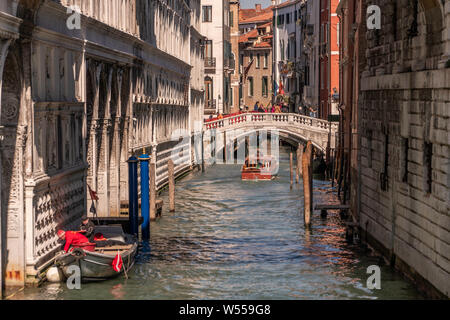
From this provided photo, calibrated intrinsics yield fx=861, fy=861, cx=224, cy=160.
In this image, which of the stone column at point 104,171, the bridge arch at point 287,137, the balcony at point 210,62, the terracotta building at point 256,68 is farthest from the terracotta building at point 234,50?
the stone column at point 104,171

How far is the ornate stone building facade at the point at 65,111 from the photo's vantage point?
15.0m

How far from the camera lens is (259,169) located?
39.2m

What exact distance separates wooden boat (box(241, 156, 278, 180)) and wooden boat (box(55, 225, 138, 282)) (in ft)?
68.4

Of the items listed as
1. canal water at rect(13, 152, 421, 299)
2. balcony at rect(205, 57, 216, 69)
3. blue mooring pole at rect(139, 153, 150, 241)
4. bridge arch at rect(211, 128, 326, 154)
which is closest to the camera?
canal water at rect(13, 152, 421, 299)

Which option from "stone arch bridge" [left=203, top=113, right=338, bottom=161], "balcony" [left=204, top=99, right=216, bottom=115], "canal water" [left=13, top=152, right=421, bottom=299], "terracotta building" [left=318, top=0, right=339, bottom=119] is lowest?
"canal water" [left=13, top=152, right=421, bottom=299]

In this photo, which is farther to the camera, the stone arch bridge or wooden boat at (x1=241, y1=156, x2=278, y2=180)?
the stone arch bridge

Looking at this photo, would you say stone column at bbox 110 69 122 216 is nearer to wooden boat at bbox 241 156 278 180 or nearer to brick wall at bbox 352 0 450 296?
brick wall at bbox 352 0 450 296

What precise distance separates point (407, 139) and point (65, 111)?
700 cm

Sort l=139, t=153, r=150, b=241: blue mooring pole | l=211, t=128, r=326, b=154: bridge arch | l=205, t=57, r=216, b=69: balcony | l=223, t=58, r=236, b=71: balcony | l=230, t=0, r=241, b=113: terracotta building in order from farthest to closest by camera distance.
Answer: l=230, t=0, r=241, b=113: terracotta building < l=223, t=58, r=236, b=71: balcony < l=205, t=57, r=216, b=69: balcony < l=211, t=128, r=326, b=154: bridge arch < l=139, t=153, r=150, b=241: blue mooring pole

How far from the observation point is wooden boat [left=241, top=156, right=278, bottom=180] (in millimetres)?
38656

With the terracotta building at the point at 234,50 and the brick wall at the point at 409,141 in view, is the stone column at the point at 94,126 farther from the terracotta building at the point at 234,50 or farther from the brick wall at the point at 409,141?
the terracotta building at the point at 234,50

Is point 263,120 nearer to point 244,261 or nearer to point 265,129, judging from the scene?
point 265,129

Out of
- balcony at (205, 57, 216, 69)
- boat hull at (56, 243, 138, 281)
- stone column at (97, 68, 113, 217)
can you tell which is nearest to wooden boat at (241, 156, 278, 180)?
stone column at (97, 68, 113, 217)
